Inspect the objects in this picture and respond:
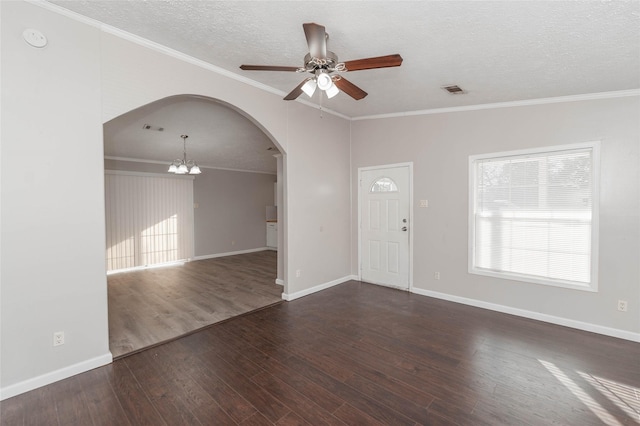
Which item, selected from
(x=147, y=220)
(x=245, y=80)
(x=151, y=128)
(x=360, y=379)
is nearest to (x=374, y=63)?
(x=245, y=80)

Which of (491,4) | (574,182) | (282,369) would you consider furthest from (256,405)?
(574,182)

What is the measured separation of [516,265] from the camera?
3727 mm

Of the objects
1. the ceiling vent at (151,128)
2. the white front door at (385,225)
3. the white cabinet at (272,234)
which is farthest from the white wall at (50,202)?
the white cabinet at (272,234)

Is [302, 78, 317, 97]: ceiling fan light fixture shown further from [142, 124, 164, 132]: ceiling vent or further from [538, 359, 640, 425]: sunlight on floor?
[142, 124, 164, 132]: ceiling vent

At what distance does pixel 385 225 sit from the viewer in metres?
4.90

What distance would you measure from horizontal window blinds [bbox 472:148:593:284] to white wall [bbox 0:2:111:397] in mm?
4464

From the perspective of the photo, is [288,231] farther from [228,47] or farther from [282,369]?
[228,47]

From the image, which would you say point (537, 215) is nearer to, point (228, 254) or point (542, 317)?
point (542, 317)

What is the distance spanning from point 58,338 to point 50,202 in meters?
1.11

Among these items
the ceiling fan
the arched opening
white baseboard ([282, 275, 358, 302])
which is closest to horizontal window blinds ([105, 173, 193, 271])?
the arched opening

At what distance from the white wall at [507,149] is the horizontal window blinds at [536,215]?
15 cm

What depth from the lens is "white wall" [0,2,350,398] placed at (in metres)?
2.10

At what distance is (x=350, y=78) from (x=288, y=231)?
219 cm

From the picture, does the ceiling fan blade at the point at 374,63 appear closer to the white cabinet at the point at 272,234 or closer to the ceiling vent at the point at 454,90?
the ceiling vent at the point at 454,90
